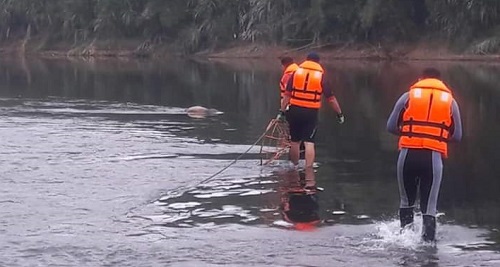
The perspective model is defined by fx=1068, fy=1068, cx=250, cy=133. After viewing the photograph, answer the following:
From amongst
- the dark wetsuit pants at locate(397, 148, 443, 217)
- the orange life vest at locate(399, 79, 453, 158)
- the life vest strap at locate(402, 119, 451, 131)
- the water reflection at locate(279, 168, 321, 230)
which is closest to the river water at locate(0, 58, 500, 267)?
the water reflection at locate(279, 168, 321, 230)

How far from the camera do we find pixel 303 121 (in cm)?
1562

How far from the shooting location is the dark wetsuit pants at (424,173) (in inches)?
408

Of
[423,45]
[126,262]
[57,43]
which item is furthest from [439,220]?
[57,43]

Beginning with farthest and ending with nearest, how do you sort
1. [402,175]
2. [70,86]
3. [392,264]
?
[70,86] → [402,175] → [392,264]

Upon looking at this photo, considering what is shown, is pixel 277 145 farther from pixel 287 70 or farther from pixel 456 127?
pixel 456 127

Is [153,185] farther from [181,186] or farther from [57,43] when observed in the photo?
[57,43]

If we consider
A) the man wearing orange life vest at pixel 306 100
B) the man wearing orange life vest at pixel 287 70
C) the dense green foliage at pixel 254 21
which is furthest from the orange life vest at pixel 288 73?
the dense green foliage at pixel 254 21

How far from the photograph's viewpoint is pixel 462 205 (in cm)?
1267

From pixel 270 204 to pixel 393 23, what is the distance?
177ft

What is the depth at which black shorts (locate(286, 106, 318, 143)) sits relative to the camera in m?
15.5

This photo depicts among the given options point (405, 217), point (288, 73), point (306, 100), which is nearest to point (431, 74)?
point (405, 217)

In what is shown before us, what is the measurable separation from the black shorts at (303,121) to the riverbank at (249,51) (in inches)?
1717

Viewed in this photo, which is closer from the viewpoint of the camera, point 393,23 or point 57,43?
point 393,23

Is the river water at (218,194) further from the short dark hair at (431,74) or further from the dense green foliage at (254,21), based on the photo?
the dense green foliage at (254,21)
